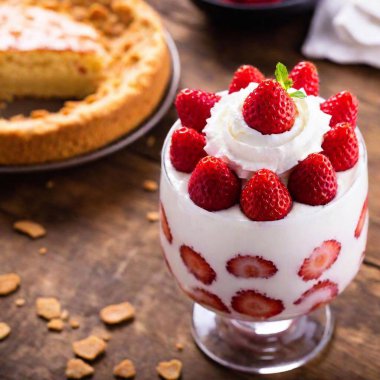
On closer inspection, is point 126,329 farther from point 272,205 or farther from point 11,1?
point 11,1

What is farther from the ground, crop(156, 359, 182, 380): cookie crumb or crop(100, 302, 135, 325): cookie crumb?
crop(156, 359, 182, 380): cookie crumb

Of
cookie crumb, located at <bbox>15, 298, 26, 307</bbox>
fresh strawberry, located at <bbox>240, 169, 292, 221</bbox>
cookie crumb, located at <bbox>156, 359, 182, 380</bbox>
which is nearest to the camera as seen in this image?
fresh strawberry, located at <bbox>240, 169, 292, 221</bbox>

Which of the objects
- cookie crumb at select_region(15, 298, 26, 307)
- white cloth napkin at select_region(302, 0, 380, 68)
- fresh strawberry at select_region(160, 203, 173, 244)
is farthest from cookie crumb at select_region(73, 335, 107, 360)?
white cloth napkin at select_region(302, 0, 380, 68)

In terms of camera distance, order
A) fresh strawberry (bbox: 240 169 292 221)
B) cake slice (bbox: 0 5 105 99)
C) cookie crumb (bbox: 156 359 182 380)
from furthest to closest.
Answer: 1. cake slice (bbox: 0 5 105 99)
2. cookie crumb (bbox: 156 359 182 380)
3. fresh strawberry (bbox: 240 169 292 221)

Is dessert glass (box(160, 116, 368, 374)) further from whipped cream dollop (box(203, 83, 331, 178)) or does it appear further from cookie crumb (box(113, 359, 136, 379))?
cookie crumb (box(113, 359, 136, 379))

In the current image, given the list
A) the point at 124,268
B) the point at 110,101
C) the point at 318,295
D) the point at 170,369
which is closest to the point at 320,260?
the point at 318,295
